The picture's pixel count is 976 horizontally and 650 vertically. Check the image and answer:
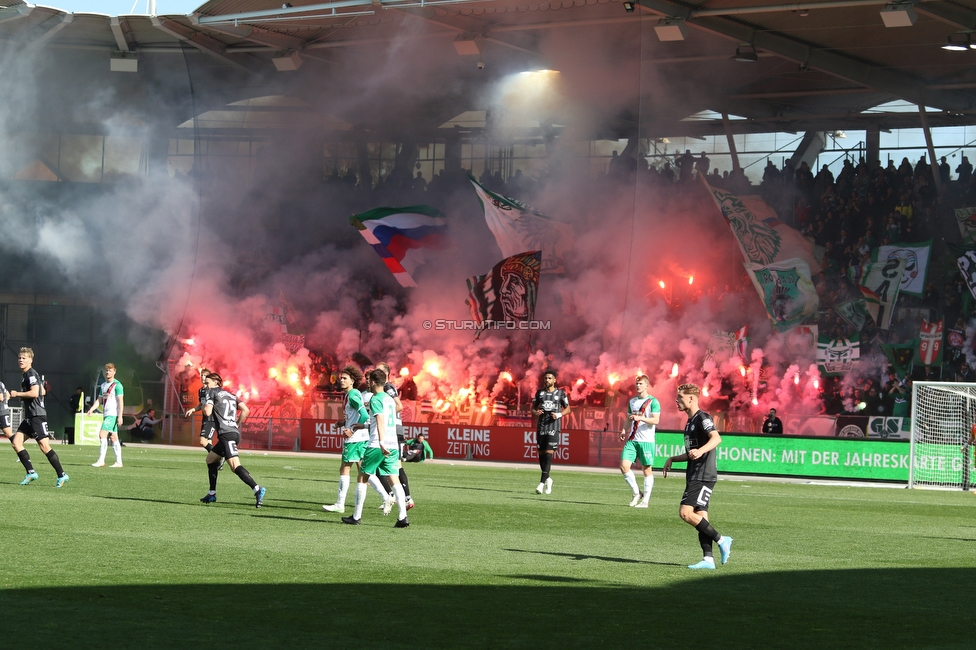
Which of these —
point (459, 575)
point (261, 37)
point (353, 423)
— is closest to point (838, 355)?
point (261, 37)

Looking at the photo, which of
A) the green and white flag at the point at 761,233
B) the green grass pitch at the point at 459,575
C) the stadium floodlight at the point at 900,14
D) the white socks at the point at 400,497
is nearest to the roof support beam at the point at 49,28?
the green and white flag at the point at 761,233

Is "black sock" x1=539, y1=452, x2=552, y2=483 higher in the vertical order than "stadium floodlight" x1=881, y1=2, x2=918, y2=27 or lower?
lower

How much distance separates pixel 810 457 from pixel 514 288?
53.3 feet

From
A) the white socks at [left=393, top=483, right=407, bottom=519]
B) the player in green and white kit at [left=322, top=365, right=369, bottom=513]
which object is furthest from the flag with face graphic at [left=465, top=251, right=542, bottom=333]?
the white socks at [left=393, top=483, right=407, bottom=519]

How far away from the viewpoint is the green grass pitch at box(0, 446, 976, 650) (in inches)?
277

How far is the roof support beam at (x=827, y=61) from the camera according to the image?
34863mm

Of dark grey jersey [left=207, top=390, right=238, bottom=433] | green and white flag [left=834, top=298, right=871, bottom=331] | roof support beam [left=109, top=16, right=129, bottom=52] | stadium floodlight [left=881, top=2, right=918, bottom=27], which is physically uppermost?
roof support beam [left=109, top=16, right=129, bottom=52]

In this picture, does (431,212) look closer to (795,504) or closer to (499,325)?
(499,325)

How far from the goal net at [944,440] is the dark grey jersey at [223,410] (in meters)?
17.2

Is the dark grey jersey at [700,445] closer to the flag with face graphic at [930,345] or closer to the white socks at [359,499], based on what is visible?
the white socks at [359,499]

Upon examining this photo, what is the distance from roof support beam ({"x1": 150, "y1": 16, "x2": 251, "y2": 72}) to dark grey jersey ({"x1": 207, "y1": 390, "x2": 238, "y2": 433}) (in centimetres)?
2675

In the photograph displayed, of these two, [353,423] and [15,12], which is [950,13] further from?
[15,12]

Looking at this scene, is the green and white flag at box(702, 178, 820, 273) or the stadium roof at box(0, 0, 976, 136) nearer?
the stadium roof at box(0, 0, 976, 136)

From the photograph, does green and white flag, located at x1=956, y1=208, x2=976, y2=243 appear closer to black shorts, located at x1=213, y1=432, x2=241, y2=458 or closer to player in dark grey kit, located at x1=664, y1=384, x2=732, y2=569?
black shorts, located at x1=213, y1=432, x2=241, y2=458
